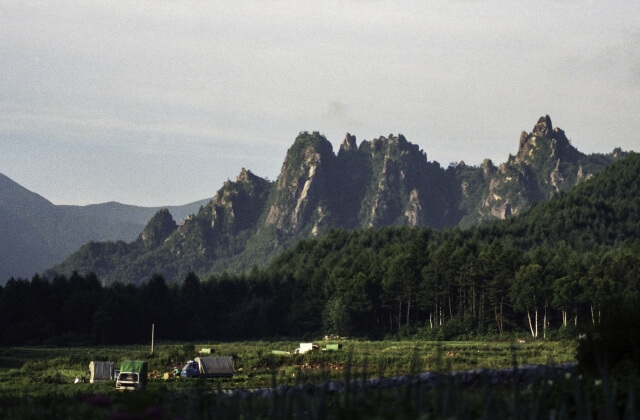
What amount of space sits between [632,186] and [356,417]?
163 meters

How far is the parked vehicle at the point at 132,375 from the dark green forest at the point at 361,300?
45.3 m

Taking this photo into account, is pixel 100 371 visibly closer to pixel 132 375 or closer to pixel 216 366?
pixel 216 366

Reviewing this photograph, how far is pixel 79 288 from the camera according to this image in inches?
4026

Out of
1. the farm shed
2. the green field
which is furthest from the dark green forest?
the farm shed

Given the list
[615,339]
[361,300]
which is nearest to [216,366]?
[615,339]

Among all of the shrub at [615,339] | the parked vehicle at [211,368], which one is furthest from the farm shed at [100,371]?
the shrub at [615,339]

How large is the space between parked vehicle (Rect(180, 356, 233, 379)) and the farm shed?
13.3ft

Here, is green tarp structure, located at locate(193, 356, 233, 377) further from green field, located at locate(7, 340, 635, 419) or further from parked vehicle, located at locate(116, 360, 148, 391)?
parked vehicle, located at locate(116, 360, 148, 391)

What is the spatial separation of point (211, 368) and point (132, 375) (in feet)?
20.6

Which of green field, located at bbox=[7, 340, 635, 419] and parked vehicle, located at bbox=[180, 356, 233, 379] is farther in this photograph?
parked vehicle, located at bbox=[180, 356, 233, 379]

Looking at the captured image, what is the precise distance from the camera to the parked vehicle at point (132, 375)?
3725cm

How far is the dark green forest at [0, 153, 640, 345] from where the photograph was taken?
282 ft

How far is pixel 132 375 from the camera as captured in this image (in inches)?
1512

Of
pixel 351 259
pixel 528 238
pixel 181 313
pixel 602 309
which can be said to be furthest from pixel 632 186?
pixel 602 309
